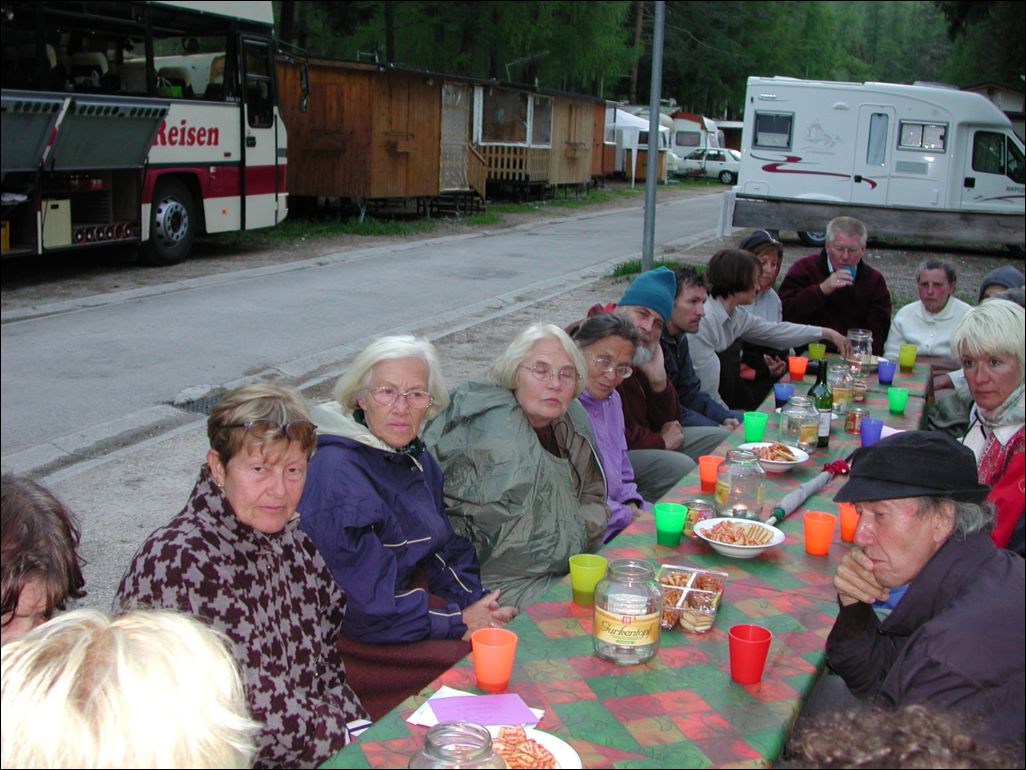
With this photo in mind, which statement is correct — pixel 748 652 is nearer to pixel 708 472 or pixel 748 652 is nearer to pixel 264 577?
pixel 264 577

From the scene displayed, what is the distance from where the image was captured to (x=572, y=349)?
4.07 metres

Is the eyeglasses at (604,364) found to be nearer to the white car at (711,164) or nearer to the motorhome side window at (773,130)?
the motorhome side window at (773,130)

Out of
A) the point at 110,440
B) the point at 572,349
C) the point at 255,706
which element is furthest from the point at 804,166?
the point at 255,706

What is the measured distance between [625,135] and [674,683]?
132 ft

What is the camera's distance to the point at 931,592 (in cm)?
242

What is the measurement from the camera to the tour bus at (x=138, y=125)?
454 inches

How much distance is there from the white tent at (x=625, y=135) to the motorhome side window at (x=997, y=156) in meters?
18.6

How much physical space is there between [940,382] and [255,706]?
5.26m

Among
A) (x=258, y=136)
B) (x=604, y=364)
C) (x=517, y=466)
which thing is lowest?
(x=517, y=466)

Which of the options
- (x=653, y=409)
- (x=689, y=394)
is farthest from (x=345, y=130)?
(x=653, y=409)

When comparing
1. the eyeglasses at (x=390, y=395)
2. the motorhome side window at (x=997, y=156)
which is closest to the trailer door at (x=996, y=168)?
the motorhome side window at (x=997, y=156)

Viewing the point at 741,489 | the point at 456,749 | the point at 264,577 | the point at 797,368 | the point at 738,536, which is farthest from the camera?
the point at 797,368

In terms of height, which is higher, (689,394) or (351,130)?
(351,130)

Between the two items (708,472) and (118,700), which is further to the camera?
(708,472)
